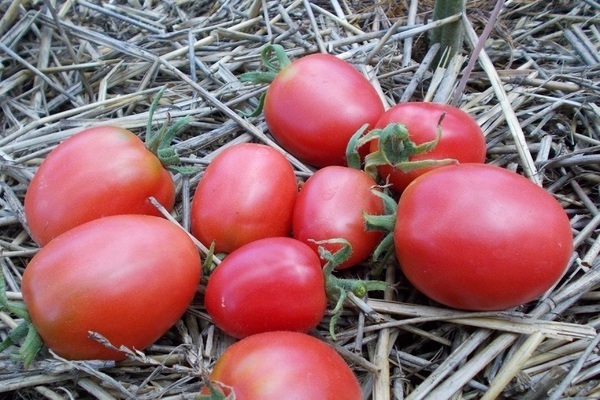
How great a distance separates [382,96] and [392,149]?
16.5 inches

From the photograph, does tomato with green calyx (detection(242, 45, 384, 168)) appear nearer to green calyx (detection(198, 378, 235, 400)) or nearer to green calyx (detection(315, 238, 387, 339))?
green calyx (detection(315, 238, 387, 339))

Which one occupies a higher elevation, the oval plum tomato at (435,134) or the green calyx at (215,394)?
the oval plum tomato at (435,134)

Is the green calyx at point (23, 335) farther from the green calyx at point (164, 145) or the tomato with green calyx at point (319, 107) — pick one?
the tomato with green calyx at point (319, 107)

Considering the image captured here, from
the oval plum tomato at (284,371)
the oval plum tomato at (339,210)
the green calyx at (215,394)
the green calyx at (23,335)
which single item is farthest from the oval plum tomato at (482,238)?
the green calyx at (23,335)

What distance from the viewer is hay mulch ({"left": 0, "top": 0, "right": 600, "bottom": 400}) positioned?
110cm

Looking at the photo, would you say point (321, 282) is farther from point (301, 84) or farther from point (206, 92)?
point (206, 92)

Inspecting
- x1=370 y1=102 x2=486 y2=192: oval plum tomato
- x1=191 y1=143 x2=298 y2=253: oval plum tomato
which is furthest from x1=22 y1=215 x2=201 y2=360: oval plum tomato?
x1=370 y1=102 x2=486 y2=192: oval plum tomato

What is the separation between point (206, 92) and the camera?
1.62 metres

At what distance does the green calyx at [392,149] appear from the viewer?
1.19m

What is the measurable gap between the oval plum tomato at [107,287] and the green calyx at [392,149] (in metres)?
0.42

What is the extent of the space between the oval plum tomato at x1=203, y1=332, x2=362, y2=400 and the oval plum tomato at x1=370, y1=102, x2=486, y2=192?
429 millimetres

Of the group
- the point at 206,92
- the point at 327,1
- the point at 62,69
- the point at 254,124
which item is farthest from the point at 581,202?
the point at 62,69

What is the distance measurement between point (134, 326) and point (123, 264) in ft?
0.37

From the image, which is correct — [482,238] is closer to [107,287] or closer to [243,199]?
[243,199]
